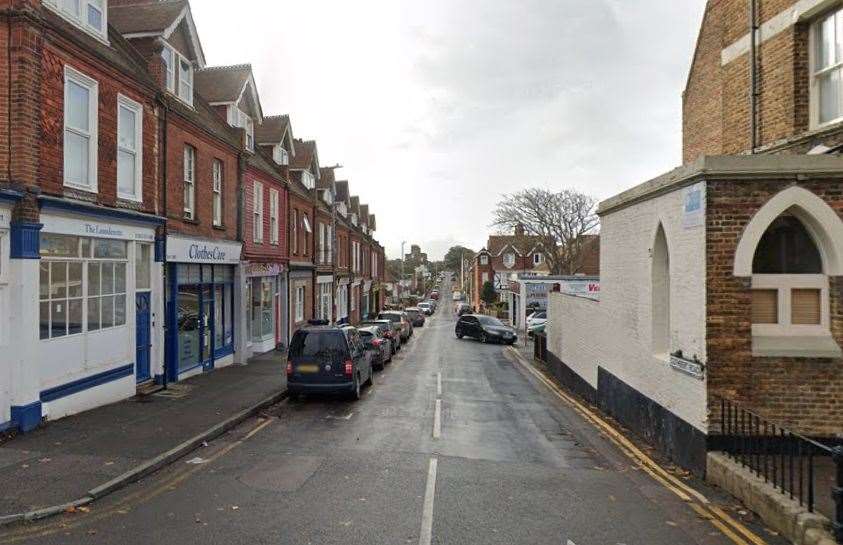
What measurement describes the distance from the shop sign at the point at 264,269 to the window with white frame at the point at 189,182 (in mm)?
3723

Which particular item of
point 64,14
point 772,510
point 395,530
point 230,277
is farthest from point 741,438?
point 230,277

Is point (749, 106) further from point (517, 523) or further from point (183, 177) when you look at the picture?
point (183, 177)

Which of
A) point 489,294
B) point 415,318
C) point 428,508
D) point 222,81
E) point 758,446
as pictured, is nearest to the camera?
point 428,508

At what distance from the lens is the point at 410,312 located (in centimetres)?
4559

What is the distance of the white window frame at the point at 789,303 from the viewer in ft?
25.8

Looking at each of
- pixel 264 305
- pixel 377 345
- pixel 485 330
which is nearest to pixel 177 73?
pixel 264 305

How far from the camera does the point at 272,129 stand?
86.0 ft

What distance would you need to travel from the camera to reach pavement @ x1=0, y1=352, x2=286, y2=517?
6629mm

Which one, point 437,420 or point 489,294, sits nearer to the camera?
point 437,420

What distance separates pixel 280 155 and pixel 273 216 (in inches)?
176

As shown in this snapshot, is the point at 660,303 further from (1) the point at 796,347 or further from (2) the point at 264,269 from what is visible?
(2) the point at 264,269

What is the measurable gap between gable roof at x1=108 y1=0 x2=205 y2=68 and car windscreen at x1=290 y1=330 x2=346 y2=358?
8778 millimetres

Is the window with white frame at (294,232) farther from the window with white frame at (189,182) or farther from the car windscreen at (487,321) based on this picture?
the car windscreen at (487,321)

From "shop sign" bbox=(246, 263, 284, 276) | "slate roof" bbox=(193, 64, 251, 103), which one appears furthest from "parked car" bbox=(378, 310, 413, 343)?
"slate roof" bbox=(193, 64, 251, 103)
